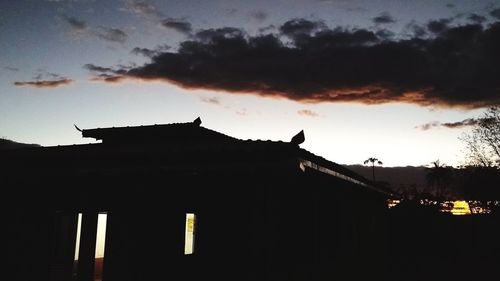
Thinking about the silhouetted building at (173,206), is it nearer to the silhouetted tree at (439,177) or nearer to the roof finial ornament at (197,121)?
the roof finial ornament at (197,121)

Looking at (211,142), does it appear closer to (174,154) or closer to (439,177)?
(174,154)

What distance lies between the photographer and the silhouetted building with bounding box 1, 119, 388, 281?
6.64 metres

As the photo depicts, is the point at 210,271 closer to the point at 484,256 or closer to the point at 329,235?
the point at 329,235

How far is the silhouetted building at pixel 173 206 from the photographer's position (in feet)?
21.8

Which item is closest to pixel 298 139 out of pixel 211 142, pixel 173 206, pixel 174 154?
pixel 211 142

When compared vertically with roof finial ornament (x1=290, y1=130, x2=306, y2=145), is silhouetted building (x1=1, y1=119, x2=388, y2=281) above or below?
below

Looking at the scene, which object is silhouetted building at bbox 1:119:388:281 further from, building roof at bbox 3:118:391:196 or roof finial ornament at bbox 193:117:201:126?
roof finial ornament at bbox 193:117:201:126

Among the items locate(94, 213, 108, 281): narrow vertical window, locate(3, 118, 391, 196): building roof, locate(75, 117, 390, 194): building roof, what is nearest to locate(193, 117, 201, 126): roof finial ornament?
locate(75, 117, 390, 194): building roof

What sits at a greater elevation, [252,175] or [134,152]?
[134,152]

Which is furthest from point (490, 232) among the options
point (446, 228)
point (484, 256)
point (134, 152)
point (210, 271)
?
point (134, 152)

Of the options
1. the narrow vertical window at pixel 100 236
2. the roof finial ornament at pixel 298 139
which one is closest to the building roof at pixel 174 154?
the roof finial ornament at pixel 298 139

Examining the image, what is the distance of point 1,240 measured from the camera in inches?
375

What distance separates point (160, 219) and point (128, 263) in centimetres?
122

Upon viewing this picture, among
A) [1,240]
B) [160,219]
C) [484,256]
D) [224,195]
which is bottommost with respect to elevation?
[484,256]
